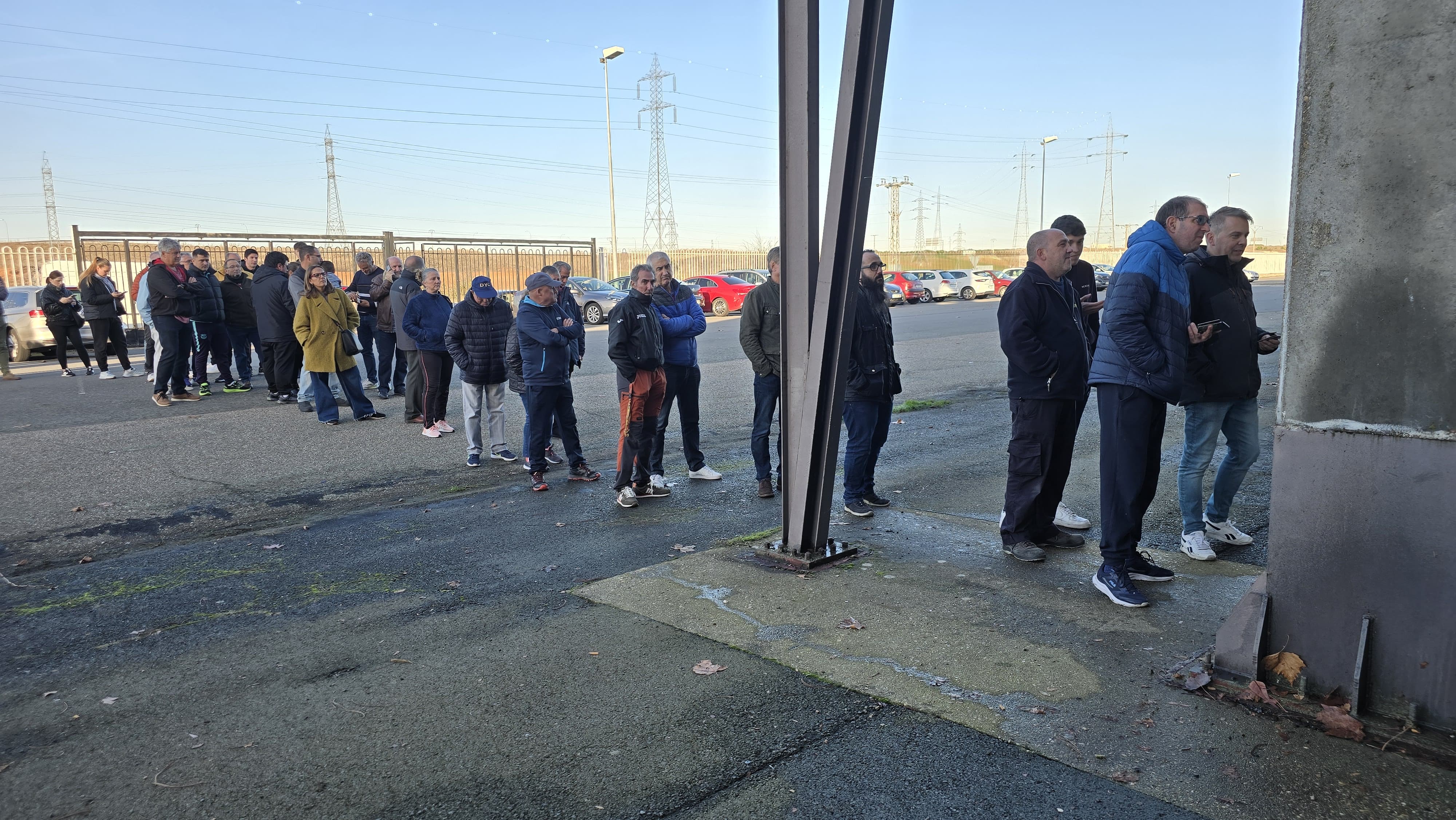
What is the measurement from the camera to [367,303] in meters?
13.4

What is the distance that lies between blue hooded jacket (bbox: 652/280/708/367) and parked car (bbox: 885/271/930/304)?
33.5 meters

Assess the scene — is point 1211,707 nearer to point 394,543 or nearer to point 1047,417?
point 1047,417

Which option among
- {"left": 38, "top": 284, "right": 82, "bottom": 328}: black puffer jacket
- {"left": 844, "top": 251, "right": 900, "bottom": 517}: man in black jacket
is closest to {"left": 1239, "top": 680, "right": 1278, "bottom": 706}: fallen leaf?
{"left": 844, "top": 251, "right": 900, "bottom": 517}: man in black jacket

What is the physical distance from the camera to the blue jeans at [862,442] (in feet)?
22.7

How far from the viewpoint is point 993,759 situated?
338 cm

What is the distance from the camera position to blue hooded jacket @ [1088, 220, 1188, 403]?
190 inches

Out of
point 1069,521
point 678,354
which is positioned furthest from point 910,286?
point 1069,521

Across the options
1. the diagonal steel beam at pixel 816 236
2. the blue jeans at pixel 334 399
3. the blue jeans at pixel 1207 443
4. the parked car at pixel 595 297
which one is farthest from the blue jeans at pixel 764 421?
the parked car at pixel 595 297

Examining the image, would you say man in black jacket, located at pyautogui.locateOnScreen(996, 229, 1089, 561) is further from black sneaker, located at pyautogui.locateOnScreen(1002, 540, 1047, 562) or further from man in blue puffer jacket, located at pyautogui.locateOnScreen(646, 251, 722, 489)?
man in blue puffer jacket, located at pyautogui.locateOnScreen(646, 251, 722, 489)

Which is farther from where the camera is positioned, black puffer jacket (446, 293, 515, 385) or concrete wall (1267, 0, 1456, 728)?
black puffer jacket (446, 293, 515, 385)

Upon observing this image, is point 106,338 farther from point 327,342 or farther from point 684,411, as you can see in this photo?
point 684,411

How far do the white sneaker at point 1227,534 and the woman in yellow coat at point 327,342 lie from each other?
8839mm

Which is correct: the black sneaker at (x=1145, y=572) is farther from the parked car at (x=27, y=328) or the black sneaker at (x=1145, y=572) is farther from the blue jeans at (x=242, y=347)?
the parked car at (x=27, y=328)

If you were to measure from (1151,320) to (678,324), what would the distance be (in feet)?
12.6
